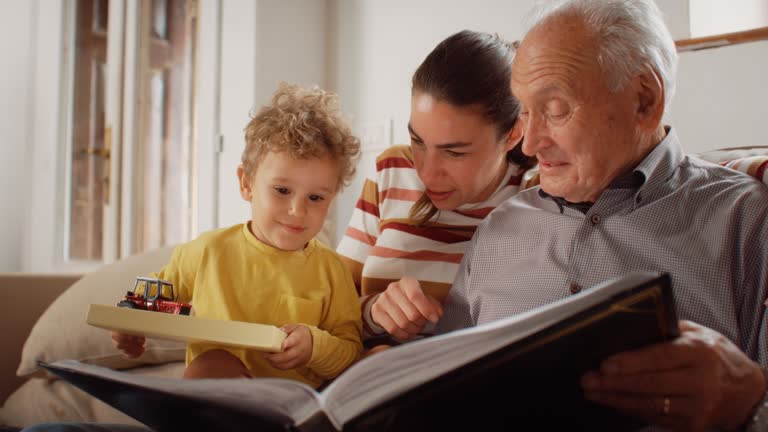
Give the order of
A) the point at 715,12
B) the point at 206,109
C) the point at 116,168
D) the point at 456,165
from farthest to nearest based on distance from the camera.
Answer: the point at 116,168 < the point at 206,109 < the point at 715,12 < the point at 456,165

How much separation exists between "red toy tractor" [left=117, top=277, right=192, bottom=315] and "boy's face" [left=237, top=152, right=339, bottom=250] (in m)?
0.26

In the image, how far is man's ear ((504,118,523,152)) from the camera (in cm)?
136

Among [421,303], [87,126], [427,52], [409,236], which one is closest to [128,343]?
[421,303]

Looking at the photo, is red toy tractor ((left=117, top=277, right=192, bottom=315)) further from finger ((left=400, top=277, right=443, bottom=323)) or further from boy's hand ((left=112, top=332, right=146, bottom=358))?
finger ((left=400, top=277, right=443, bottom=323))

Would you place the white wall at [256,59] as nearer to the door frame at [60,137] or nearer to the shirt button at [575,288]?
the door frame at [60,137]

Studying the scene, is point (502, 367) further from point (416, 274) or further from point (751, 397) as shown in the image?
point (416, 274)

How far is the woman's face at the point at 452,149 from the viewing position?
1.27 meters

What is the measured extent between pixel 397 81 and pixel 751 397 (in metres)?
2.19

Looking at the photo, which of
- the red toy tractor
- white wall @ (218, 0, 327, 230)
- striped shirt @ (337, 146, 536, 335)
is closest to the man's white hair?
striped shirt @ (337, 146, 536, 335)

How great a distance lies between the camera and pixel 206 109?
127 inches

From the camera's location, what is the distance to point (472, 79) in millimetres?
1290

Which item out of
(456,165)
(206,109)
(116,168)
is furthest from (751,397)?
(116,168)

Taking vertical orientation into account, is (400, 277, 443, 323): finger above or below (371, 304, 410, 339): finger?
above

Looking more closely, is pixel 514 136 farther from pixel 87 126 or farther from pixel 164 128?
pixel 87 126
